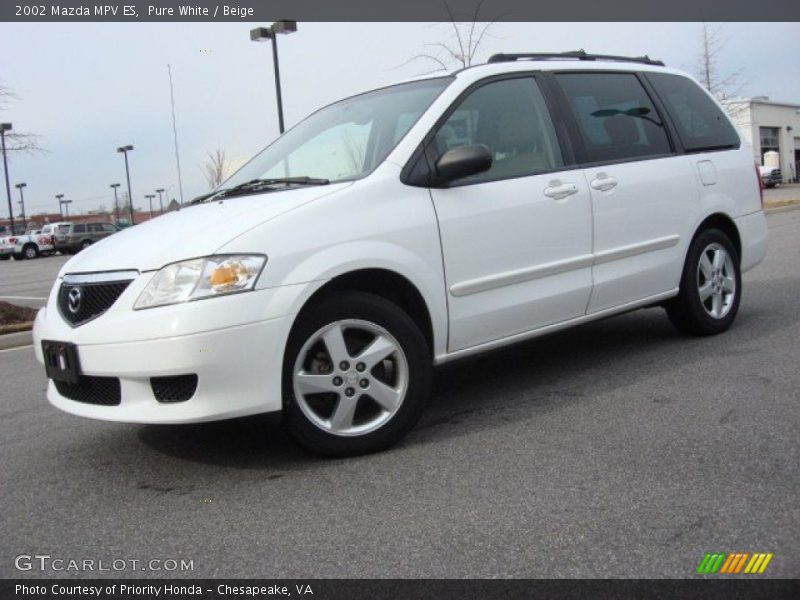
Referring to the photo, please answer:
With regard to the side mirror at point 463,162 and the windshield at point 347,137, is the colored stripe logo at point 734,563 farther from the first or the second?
the windshield at point 347,137

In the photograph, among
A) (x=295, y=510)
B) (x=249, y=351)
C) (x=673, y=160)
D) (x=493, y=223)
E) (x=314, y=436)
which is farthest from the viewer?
(x=673, y=160)

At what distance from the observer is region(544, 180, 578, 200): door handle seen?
4.25 meters

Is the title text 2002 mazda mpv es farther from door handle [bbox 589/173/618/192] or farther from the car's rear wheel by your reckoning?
the car's rear wheel

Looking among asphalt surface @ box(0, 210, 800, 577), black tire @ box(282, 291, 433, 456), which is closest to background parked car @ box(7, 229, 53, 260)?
asphalt surface @ box(0, 210, 800, 577)

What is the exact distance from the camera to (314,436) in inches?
134

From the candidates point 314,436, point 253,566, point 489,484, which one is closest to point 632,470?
point 489,484

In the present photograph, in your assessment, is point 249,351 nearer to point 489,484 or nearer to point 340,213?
point 340,213

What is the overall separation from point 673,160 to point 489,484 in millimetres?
2911

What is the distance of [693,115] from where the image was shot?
541 cm

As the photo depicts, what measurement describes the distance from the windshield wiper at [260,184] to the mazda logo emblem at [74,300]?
39.3 inches

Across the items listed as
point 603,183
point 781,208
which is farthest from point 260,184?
point 781,208
